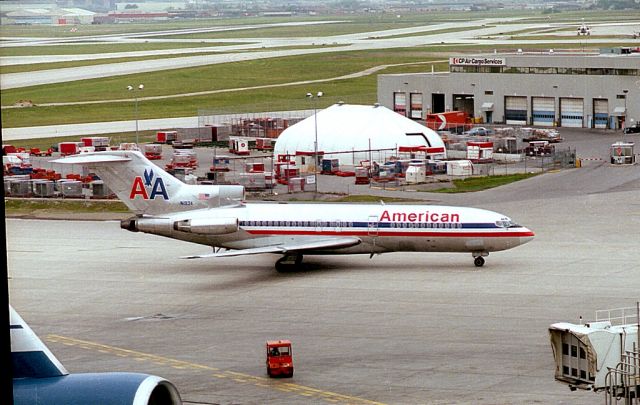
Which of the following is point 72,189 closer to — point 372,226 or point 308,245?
point 308,245

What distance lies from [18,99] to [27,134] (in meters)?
25.3

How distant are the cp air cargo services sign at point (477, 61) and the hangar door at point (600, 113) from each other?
1163cm

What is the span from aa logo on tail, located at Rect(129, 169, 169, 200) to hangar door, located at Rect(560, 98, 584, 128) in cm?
7814

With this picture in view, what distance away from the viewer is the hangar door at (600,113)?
417ft

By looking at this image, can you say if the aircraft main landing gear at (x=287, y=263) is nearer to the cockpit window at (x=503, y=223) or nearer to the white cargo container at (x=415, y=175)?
the cockpit window at (x=503, y=223)

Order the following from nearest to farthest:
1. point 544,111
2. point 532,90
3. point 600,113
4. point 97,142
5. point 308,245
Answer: point 308,245
point 97,142
point 600,113
point 544,111
point 532,90

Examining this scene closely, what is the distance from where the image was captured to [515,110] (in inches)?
5251

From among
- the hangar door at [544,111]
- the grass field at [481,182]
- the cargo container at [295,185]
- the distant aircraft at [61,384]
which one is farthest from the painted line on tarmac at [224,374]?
the hangar door at [544,111]

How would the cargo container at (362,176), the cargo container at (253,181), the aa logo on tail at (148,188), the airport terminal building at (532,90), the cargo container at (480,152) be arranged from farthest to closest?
1. the airport terminal building at (532,90)
2. the cargo container at (480,152)
3. the cargo container at (362,176)
4. the cargo container at (253,181)
5. the aa logo on tail at (148,188)

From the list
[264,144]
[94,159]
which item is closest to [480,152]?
[264,144]

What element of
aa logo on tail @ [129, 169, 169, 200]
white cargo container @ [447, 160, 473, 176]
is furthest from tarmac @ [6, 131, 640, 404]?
white cargo container @ [447, 160, 473, 176]

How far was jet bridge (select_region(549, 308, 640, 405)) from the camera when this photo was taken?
94.2 ft

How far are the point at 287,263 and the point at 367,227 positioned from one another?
4387 mm

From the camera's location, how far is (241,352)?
42250mm
